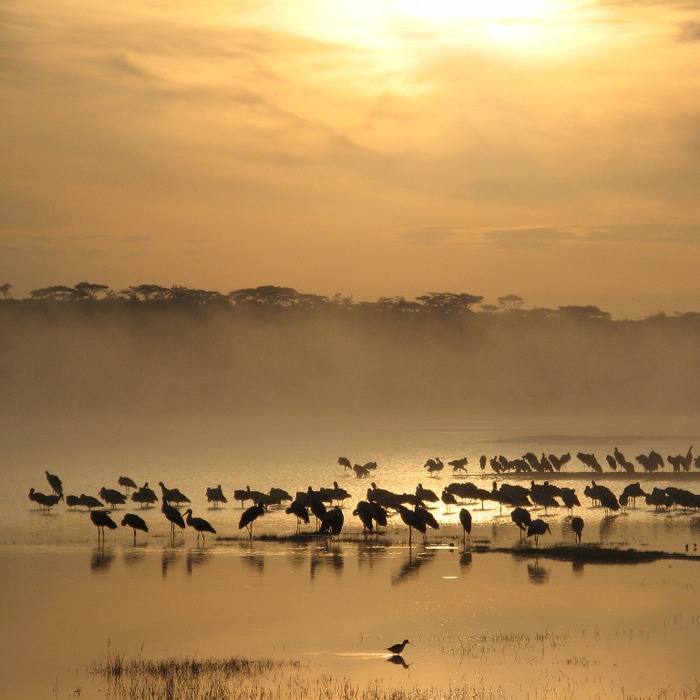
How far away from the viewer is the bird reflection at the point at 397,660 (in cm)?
1659

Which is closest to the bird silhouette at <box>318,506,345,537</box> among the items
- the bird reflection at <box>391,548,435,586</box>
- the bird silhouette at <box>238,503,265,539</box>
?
the bird silhouette at <box>238,503,265,539</box>

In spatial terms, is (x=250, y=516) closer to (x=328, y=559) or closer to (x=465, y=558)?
(x=328, y=559)

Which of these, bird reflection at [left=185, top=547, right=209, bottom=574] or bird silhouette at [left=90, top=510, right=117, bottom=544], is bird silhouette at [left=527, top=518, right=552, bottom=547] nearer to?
bird reflection at [left=185, top=547, right=209, bottom=574]

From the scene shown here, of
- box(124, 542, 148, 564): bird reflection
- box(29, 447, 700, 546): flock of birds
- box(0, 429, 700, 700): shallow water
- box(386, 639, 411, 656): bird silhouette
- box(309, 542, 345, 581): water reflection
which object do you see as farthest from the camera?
box(29, 447, 700, 546): flock of birds

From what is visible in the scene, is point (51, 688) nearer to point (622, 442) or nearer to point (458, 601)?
point (458, 601)

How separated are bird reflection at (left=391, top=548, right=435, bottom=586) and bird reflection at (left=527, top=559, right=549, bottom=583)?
6.60 feet

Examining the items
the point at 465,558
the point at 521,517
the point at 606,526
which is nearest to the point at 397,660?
the point at 465,558

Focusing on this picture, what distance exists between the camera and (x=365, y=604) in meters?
20.4

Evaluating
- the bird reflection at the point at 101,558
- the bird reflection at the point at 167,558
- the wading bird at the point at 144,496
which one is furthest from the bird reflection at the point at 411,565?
the wading bird at the point at 144,496

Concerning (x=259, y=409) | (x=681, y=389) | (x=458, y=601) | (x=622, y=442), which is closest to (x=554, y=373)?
(x=681, y=389)

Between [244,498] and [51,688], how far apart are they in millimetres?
18557

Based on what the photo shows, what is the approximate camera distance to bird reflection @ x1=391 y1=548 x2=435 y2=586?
22.7 metres

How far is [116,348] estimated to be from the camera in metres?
185

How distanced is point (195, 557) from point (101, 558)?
181 cm
